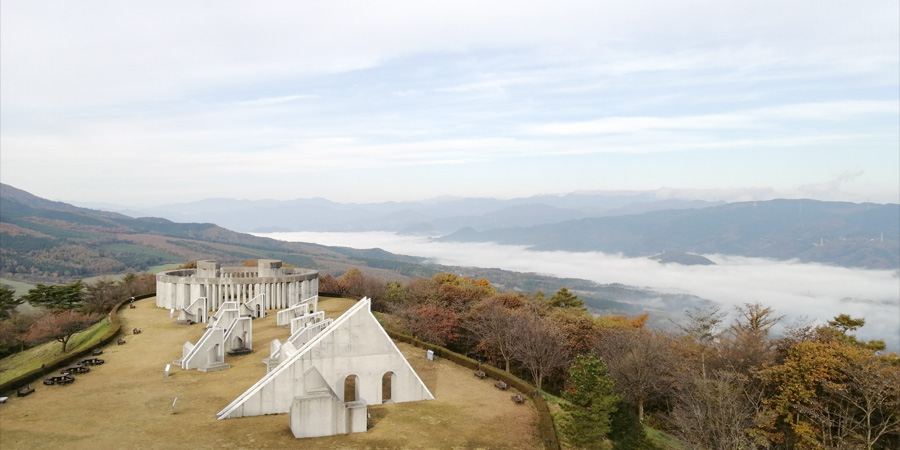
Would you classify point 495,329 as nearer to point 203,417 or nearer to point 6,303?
point 203,417

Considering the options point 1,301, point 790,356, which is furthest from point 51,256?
point 790,356

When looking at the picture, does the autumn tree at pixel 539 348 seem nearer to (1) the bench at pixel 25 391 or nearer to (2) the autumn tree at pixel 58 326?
(1) the bench at pixel 25 391

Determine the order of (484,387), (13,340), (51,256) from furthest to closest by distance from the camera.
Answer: (51,256) < (13,340) < (484,387)

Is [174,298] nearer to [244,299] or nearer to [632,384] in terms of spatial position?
[244,299]

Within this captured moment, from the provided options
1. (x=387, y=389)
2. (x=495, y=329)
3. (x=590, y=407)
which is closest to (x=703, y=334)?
(x=495, y=329)

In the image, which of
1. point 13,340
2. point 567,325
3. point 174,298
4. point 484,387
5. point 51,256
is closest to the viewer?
point 484,387

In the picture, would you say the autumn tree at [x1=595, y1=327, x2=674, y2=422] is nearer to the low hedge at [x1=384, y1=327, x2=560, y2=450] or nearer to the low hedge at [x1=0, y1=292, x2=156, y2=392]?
the low hedge at [x1=384, y1=327, x2=560, y2=450]

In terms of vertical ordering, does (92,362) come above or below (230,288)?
below
